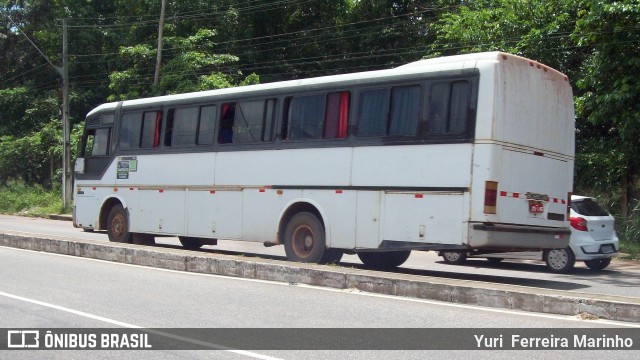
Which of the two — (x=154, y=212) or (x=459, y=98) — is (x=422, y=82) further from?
(x=154, y=212)

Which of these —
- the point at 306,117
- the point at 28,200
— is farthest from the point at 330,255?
the point at 28,200

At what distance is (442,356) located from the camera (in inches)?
274

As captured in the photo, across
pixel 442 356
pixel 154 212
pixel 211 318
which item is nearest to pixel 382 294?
pixel 211 318

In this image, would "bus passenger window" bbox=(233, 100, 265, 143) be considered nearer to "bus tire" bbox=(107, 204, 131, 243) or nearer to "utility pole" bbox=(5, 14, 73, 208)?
"bus tire" bbox=(107, 204, 131, 243)

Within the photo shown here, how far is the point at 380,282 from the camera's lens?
35.1 ft

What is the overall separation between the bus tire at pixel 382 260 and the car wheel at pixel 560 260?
3.07 m

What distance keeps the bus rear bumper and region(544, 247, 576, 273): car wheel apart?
276 cm

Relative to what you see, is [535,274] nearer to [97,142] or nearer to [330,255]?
[330,255]

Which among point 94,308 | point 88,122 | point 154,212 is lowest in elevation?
point 94,308

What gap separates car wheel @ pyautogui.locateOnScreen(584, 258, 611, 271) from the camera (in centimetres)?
1581

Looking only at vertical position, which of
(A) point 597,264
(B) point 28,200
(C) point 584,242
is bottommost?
(A) point 597,264

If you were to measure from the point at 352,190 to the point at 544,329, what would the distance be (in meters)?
5.26

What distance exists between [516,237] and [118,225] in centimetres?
1017

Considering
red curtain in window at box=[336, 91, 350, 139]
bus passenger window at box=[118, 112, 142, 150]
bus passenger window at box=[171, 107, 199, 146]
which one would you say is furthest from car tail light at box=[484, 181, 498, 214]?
bus passenger window at box=[118, 112, 142, 150]
